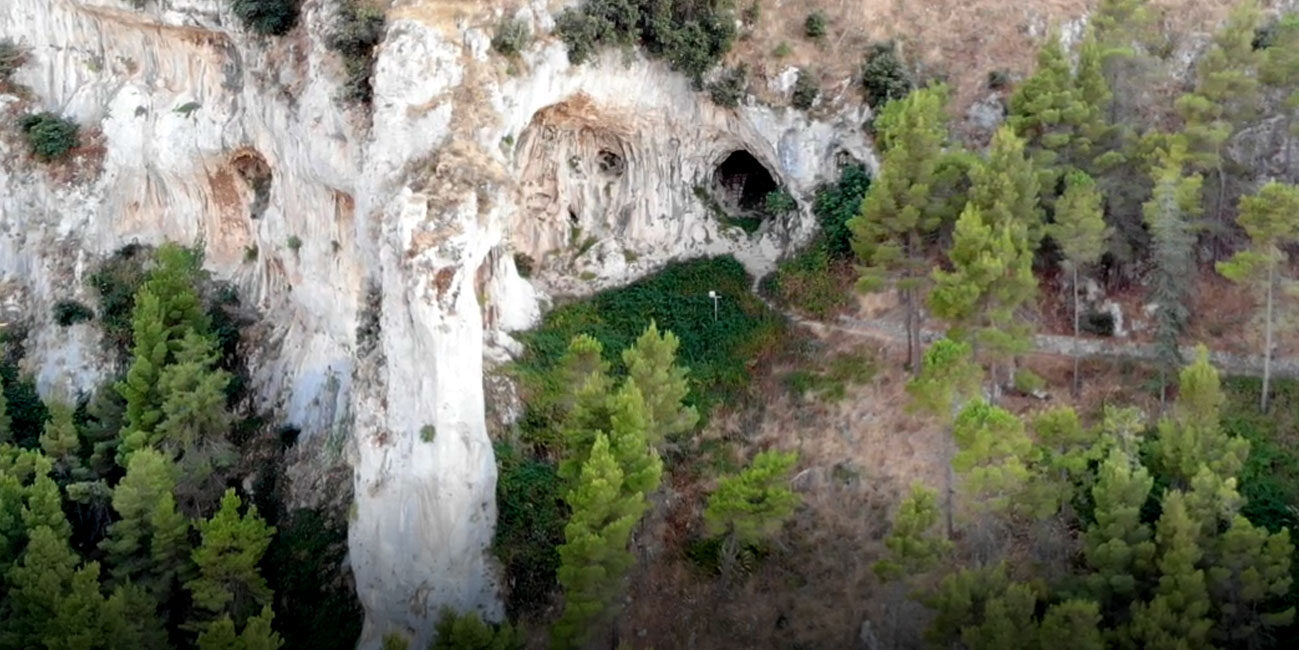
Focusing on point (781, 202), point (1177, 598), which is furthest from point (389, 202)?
point (1177, 598)

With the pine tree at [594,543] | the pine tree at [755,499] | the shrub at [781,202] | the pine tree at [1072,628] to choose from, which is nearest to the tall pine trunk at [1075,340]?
the shrub at [781,202]

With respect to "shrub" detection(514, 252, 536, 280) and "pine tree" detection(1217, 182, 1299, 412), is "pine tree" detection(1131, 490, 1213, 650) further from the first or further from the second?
"shrub" detection(514, 252, 536, 280)

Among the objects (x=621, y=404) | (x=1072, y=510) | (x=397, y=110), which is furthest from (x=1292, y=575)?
(x=397, y=110)

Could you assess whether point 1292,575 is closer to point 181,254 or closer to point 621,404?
point 621,404

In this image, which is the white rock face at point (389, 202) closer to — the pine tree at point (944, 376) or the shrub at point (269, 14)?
the shrub at point (269, 14)

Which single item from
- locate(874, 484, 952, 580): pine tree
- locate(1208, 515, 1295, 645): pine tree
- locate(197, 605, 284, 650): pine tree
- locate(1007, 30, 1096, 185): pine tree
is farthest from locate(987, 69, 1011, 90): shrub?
locate(197, 605, 284, 650): pine tree

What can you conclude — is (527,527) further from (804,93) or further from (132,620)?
(804,93)

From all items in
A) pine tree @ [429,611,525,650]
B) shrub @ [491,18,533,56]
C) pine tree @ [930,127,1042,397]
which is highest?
shrub @ [491,18,533,56]
